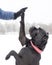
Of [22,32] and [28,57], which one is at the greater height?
[22,32]

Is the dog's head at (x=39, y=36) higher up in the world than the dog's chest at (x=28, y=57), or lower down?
higher up

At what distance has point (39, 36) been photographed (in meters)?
1.95

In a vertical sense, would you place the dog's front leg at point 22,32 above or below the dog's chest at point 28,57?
above

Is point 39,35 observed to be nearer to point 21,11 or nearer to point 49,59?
point 21,11

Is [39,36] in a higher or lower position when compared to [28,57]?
higher

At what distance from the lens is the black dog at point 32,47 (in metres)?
1.95

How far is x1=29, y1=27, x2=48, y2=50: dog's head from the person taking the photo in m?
1.94

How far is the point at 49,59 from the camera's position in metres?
3.32

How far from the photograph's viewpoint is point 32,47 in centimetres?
199

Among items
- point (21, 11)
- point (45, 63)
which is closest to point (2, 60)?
point (45, 63)

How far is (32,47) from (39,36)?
9 centimetres

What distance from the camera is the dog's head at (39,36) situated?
1938 millimetres

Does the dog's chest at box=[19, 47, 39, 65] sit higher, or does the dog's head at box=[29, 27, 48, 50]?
the dog's head at box=[29, 27, 48, 50]

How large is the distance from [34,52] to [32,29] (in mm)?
148
